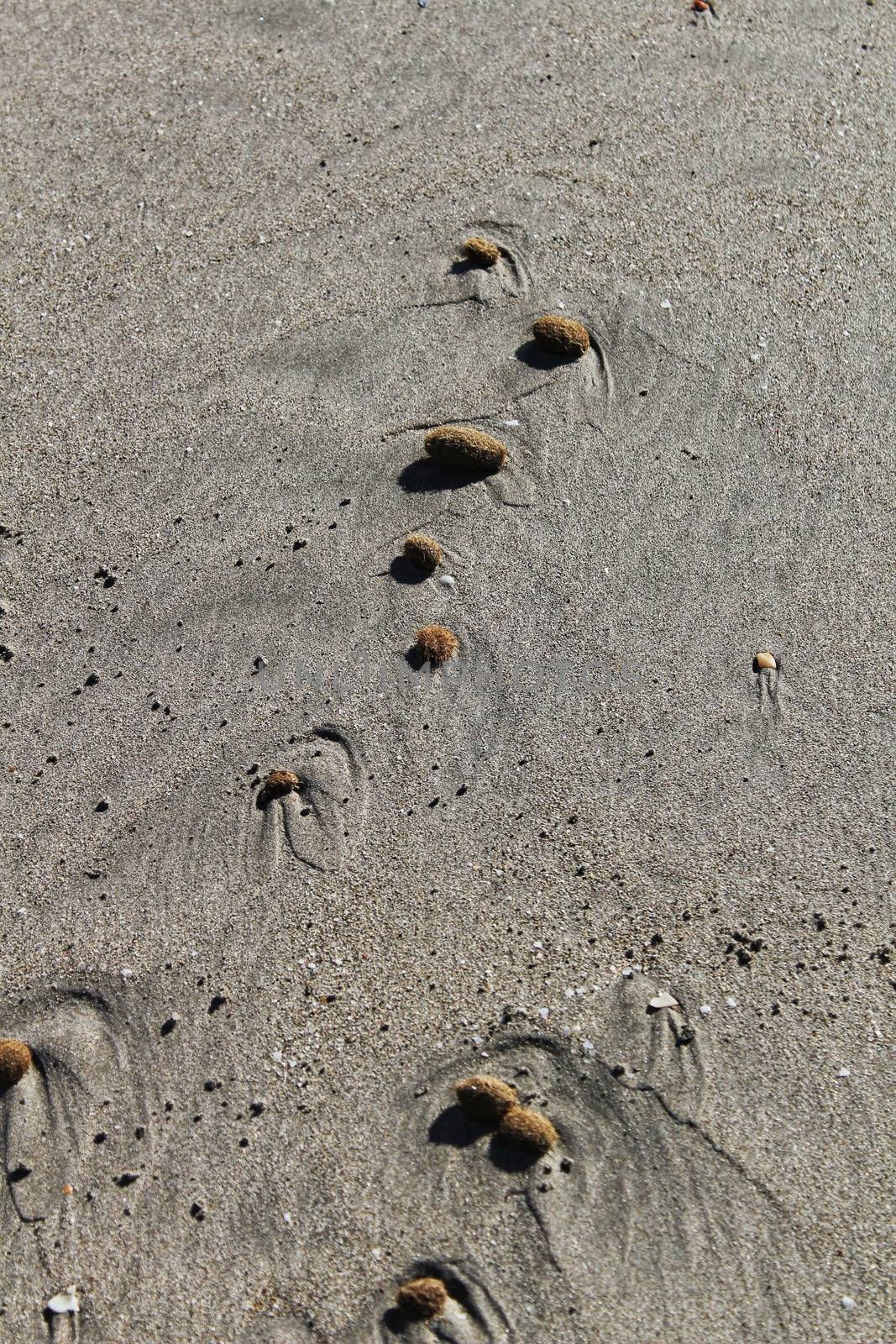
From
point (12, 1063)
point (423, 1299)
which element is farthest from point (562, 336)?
point (423, 1299)

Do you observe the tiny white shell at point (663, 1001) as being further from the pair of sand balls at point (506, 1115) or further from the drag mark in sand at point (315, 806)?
the drag mark in sand at point (315, 806)

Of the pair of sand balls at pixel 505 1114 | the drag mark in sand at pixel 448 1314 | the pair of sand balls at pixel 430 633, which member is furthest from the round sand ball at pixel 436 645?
the drag mark in sand at pixel 448 1314

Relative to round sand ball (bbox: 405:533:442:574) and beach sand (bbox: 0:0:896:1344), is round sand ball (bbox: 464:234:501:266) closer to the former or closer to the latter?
beach sand (bbox: 0:0:896:1344)

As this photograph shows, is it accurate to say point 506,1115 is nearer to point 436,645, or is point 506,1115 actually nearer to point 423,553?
point 436,645

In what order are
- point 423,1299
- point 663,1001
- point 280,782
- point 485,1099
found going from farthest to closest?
point 280,782, point 663,1001, point 485,1099, point 423,1299

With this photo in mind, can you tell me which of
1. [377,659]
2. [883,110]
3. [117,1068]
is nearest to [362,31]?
[883,110]

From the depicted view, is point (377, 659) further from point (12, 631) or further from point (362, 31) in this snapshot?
point (362, 31)
